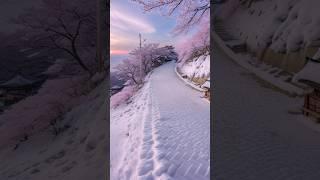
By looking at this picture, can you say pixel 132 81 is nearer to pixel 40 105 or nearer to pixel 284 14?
pixel 40 105

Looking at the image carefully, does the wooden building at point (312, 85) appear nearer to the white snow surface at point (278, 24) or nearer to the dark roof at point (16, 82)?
the white snow surface at point (278, 24)

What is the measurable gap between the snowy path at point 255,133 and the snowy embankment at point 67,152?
733 mm

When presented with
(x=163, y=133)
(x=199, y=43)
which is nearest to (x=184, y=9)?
(x=199, y=43)

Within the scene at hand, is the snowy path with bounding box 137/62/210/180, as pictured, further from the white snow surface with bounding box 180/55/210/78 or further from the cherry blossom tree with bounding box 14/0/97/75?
the cherry blossom tree with bounding box 14/0/97/75

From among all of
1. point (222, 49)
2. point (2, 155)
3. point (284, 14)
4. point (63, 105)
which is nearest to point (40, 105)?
point (63, 105)

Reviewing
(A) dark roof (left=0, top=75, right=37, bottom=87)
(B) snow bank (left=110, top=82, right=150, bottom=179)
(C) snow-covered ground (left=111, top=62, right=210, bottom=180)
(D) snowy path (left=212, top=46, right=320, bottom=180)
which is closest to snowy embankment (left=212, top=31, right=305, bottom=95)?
(D) snowy path (left=212, top=46, right=320, bottom=180)

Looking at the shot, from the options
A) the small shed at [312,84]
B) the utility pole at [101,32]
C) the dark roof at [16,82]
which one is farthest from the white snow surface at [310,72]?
the dark roof at [16,82]

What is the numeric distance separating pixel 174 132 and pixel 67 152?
75 cm

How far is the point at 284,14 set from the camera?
1.39 m

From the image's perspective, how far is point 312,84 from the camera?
1278 millimetres

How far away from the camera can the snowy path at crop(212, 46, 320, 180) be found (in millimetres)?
1280

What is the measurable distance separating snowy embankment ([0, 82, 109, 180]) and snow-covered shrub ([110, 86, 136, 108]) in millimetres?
230

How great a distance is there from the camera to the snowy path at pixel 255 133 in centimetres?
128

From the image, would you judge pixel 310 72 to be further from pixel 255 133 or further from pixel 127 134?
pixel 127 134
